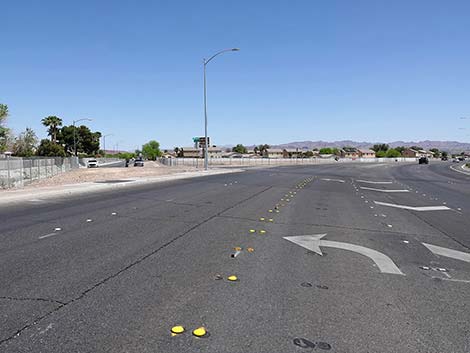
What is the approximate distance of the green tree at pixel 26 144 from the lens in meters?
71.8

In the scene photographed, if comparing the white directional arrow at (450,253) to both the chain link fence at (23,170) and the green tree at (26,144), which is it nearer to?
the chain link fence at (23,170)

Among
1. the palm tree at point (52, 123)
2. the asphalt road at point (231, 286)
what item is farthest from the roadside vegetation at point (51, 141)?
the asphalt road at point (231, 286)

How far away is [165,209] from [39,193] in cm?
851

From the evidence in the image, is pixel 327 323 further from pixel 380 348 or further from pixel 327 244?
pixel 327 244

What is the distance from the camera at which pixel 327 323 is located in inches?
170

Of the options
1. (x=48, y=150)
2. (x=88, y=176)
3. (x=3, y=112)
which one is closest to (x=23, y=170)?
(x=88, y=176)

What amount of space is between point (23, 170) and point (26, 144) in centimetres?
5766

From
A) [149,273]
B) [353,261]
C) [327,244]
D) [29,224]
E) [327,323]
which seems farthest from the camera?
[29,224]

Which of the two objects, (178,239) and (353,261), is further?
(178,239)

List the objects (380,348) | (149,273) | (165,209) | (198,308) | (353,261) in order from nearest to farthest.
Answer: (380,348), (198,308), (149,273), (353,261), (165,209)

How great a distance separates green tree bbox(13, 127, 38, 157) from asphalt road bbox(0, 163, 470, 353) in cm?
6908

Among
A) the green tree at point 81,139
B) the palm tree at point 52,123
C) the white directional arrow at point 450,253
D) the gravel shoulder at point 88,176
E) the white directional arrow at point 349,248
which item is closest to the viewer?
the white directional arrow at point 349,248

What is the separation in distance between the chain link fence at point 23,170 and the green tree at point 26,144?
4004cm

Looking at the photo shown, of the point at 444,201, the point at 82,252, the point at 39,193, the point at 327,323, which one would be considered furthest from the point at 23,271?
the point at 444,201
